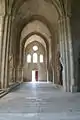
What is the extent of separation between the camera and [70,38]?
15.8 metres

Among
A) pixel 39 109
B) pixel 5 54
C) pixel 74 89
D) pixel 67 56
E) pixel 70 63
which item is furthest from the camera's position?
pixel 5 54

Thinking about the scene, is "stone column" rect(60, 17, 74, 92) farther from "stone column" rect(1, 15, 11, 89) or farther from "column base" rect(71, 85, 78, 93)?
"stone column" rect(1, 15, 11, 89)

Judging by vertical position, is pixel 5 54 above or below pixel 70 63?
above

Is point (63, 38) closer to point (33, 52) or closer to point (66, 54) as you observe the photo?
point (66, 54)

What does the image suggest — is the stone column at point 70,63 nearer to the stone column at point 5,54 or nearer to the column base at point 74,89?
the column base at point 74,89

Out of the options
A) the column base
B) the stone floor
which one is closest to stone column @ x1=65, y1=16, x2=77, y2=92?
the column base

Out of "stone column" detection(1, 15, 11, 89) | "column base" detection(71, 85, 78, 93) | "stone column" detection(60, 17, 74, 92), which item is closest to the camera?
"column base" detection(71, 85, 78, 93)

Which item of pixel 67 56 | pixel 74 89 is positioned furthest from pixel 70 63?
pixel 74 89

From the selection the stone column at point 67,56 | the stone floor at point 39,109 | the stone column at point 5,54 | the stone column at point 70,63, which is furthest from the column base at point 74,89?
→ the stone floor at point 39,109

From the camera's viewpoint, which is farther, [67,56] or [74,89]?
[67,56]

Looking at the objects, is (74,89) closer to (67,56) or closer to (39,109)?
(67,56)

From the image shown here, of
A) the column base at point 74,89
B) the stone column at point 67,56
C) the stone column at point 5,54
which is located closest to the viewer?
the column base at point 74,89

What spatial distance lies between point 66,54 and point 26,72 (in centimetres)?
2537

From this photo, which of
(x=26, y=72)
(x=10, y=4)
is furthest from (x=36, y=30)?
(x=10, y=4)
